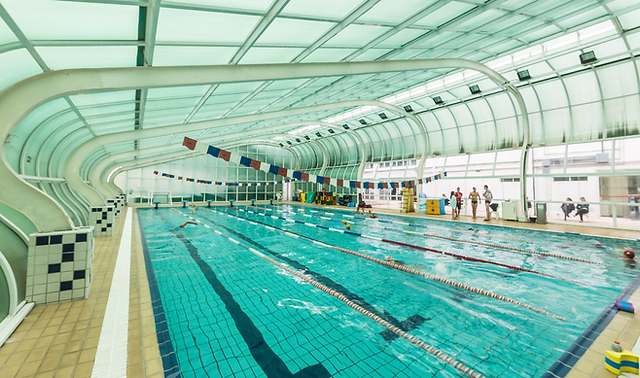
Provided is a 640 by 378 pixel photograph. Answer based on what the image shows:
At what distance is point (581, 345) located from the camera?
253cm

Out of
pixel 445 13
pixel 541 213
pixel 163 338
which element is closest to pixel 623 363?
pixel 163 338

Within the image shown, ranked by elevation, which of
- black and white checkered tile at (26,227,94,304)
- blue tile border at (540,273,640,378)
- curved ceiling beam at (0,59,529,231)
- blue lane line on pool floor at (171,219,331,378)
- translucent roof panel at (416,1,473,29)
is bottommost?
blue lane line on pool floor at (171,219,331,378)

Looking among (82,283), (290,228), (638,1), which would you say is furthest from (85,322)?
(638,1)

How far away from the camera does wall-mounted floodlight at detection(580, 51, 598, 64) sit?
830cm

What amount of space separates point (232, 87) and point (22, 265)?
205 inches

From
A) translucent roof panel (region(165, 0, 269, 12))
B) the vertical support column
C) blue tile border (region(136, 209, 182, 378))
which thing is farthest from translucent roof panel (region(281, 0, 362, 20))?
the vertical support column

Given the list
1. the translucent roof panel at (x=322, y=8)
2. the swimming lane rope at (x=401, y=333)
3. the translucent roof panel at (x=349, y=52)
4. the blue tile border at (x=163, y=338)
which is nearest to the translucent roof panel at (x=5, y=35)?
the translucent roof panel at (x=349, y=52)

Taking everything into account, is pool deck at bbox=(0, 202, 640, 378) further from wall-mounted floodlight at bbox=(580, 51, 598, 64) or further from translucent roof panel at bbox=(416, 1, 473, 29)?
wall-mounted floodlight at bbox=(580, 51, 598, 64)

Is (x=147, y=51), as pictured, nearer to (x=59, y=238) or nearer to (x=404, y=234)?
(x=59, y=238)

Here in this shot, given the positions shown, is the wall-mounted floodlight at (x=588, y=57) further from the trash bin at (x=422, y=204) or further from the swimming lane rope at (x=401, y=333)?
the swimming lane rope at (x=401, y=333)

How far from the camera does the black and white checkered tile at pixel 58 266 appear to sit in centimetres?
304

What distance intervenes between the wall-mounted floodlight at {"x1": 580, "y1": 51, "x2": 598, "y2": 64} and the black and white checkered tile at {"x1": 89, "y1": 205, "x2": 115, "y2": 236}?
15393 millimetres

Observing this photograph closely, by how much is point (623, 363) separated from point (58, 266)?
5.62 meters

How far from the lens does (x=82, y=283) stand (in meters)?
3.29
